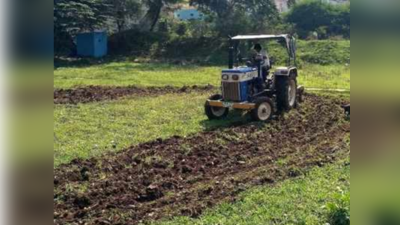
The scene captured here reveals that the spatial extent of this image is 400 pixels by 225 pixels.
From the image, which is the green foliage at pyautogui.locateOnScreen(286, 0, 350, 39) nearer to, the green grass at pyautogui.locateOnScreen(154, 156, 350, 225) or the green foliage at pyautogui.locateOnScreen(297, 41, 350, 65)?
the green foliage at pyautogui.locateOnScreen(297, 41, 350, 65)

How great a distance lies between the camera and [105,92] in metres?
14.8

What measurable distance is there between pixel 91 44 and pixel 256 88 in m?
18.4

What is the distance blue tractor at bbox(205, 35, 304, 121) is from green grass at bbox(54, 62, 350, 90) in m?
5.37

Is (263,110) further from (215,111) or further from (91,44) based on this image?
(91,44)

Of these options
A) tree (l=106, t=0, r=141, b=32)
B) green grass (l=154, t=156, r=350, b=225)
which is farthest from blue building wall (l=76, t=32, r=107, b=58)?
green grass (l=154, t=156, r=350, b=225)

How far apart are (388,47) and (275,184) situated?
192 inches

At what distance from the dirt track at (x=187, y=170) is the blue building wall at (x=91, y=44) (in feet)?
63.2

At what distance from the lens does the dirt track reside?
5.42m

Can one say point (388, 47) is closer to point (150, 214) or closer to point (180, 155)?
point (150, 214)

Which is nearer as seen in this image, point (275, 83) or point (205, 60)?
point (275, 83)

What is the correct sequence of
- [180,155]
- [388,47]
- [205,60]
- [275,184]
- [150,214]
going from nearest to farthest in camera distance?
[388,47] < [150,214] < [275,184] < [180,155] < [205,60]

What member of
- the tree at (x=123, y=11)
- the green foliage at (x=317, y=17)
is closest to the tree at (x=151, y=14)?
the tree at (x=123, y=11)

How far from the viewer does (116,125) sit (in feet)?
32.9

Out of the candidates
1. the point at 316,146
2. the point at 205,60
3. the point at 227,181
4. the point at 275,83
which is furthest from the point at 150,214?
the point at 205,60
